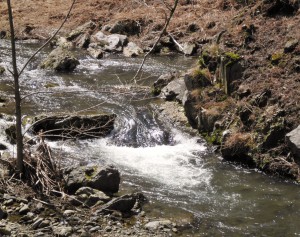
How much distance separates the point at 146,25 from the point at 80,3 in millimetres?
6684

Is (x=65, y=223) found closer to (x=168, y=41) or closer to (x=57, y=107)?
(x=57, y=107)

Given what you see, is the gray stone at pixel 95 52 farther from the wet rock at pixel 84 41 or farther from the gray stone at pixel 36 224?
the gray stone at pixel 36 224

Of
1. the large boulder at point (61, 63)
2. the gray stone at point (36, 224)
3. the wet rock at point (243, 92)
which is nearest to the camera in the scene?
the gray stone at point (36, 224)

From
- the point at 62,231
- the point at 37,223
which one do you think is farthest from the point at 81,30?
the point at 62,231

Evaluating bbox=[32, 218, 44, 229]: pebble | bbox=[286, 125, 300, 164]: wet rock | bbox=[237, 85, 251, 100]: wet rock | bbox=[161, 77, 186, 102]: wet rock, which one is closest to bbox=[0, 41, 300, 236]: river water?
bbox=[161, 77, 186, 102]: wet rock

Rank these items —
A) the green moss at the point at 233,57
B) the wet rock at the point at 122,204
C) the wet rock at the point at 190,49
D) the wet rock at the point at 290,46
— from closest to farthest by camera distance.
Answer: the wet rock at the point at 122,204 → the wet rock at the point at 290,46 → the green moss at the point at 233,57 → the wet rock at the point at 190,49

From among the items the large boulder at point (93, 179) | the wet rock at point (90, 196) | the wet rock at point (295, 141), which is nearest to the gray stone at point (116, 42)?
the wet rock at point (295, 141)

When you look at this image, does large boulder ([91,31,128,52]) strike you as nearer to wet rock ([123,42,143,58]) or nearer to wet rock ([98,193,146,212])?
wet rock ([123,42,143,58])

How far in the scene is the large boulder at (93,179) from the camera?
835 cm

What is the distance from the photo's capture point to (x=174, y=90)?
13.8 meters

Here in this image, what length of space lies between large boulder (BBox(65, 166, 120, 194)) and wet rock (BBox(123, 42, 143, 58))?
1190 centimetres

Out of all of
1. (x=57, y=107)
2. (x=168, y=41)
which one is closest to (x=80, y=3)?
(x=168, y=41)

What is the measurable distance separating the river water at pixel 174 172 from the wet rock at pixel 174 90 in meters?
0.41

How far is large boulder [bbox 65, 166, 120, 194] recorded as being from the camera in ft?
27.4
